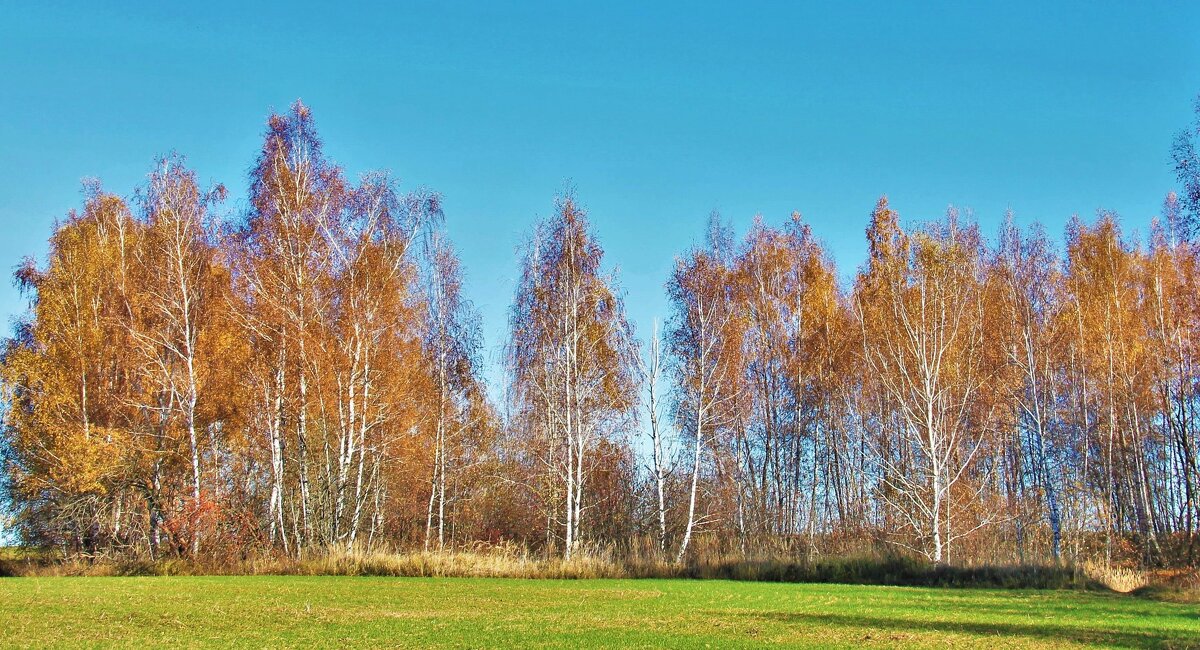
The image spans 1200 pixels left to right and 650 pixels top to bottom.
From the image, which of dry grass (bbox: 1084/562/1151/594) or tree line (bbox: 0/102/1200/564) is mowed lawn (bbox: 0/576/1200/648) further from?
tree line (bbox: 0/102/1200/564)

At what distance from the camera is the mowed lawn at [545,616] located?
8109 mm

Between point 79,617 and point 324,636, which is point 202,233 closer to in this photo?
point 79,617

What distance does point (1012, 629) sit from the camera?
973 centimetres

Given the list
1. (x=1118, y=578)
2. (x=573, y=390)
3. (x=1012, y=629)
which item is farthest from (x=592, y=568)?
(x=1012, y=629)

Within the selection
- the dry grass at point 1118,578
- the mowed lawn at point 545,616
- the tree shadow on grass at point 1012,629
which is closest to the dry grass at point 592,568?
the dry grass at point 1118,578

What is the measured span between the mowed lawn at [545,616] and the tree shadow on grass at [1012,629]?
0.08 ft

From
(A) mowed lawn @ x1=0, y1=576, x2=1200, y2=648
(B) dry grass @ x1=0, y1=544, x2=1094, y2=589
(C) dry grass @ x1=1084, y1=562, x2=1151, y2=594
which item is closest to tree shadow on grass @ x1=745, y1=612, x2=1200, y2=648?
(A) mowed lawn @ x1=0, y1=576, x2=1200, y2=648

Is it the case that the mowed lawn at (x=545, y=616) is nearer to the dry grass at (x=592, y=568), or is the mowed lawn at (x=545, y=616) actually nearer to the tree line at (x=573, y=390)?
the dry grass at (x=592, y=568)

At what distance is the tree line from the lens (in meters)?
23.2

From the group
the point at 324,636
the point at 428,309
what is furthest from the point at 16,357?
the point at 324,636

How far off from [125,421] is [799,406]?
20597 millimetres

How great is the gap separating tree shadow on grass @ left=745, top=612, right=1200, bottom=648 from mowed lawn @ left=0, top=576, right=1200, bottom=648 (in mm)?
25

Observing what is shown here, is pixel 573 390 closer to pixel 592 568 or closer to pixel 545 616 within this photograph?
pixel 592 568

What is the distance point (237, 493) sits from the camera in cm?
2445
